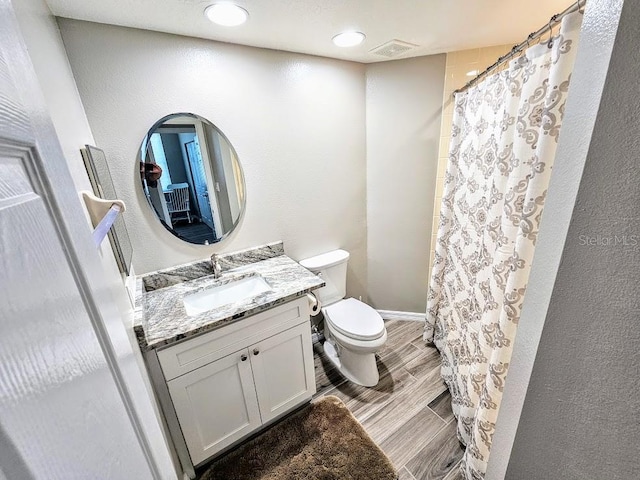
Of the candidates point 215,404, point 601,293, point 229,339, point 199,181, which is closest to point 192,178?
point 199,181

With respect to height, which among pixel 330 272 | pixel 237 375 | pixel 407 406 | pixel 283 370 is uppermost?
pixel 330 272

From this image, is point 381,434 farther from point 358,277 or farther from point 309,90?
point 309,90

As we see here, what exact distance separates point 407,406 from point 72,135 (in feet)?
6.94

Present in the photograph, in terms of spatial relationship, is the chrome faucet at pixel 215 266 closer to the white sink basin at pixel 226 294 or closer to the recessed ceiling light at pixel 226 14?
the white sink basin at pixel 226 294

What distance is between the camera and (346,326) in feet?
5.74

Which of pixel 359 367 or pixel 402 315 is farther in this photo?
pixel 402 315

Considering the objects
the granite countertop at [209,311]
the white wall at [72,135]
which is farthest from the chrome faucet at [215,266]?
the white wall at [72,135]

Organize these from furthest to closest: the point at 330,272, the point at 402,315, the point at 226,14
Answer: the point at 402,315, the point at 330,272, the point at 226,14

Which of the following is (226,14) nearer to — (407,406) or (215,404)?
(215,404)

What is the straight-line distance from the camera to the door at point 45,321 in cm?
23

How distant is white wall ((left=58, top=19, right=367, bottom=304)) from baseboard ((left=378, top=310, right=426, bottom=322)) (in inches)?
19.5

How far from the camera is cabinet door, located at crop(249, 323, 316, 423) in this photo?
1.37 m

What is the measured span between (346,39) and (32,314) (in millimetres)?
1776

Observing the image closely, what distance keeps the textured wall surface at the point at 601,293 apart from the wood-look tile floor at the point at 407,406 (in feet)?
2.91
